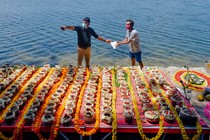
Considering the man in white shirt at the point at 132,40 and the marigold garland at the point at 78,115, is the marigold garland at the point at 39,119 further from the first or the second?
the man in white shirt at the point at 132,40

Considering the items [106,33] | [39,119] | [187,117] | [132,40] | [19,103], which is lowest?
[39,119]

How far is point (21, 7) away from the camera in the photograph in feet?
124

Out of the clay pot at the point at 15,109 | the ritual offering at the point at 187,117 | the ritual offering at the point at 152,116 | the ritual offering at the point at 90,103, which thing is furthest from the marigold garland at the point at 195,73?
the clay pot at the point at 15,109

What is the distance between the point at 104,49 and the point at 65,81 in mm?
12311

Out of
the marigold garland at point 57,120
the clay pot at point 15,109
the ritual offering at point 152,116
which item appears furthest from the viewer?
the clay pot at point 15,109

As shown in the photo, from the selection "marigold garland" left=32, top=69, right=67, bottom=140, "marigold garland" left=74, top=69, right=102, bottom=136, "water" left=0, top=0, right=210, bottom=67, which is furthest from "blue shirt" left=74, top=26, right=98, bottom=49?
"water" left=0, top=0, right=210, bottom=67

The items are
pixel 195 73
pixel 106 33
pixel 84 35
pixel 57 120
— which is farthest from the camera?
pixel 106 33

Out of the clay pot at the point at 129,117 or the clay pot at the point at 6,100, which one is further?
the clay pot at the point at 6,100

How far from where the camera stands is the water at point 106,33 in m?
18.9

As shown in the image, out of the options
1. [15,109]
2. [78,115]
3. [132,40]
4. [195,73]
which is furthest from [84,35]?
[195,73]

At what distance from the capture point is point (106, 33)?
80.9 feet

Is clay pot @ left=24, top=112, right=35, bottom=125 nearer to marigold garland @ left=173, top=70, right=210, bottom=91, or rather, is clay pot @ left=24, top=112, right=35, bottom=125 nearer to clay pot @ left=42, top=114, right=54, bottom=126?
clay pot @ left=42, top=114, right=54, bottom=126

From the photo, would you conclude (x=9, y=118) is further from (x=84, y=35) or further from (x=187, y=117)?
(x=84, y=35)

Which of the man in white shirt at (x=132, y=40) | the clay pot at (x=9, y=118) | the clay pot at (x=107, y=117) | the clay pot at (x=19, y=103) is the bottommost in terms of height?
the clay pot at (x=9, y=118)
